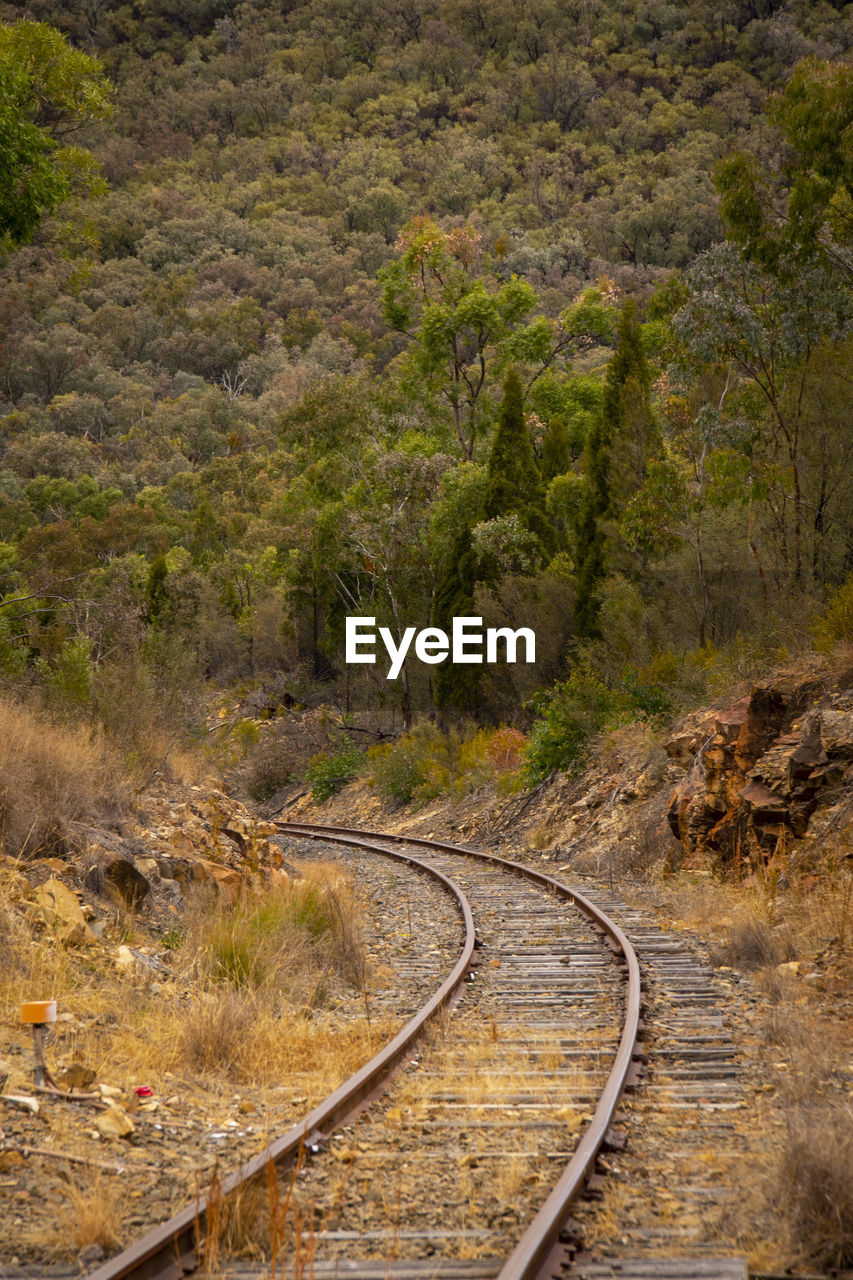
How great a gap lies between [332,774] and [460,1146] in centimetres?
2927

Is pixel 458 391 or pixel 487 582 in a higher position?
pixel 458 391

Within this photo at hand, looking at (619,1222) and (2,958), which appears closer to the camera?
(619,1222)

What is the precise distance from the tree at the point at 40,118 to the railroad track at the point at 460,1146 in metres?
10.5

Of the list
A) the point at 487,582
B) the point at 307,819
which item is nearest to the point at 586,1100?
the point at 487,582

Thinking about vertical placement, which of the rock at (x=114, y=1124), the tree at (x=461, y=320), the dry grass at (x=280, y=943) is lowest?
the dry grass at (x=280, y=943)

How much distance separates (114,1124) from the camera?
5.41 metres

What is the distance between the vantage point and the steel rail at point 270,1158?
12.8 feet

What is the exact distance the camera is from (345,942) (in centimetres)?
1014

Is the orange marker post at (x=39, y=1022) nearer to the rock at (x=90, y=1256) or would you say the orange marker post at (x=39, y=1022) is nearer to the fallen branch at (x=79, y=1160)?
the fallen branch at (x=79, y=1160)

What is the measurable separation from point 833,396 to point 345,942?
1305cm

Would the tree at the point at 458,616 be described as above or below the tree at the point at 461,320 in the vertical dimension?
below

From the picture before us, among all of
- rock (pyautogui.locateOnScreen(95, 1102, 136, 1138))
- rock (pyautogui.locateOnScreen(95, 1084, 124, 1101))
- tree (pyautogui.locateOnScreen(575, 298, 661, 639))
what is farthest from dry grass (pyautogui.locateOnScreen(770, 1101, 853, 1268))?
tree (pyautogui.locateOnScreen(575, 298, 661, 639))

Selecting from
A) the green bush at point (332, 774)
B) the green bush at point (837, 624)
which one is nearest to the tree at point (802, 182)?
the green bush at point (837, 624)

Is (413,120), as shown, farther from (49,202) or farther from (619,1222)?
(619,1222)
